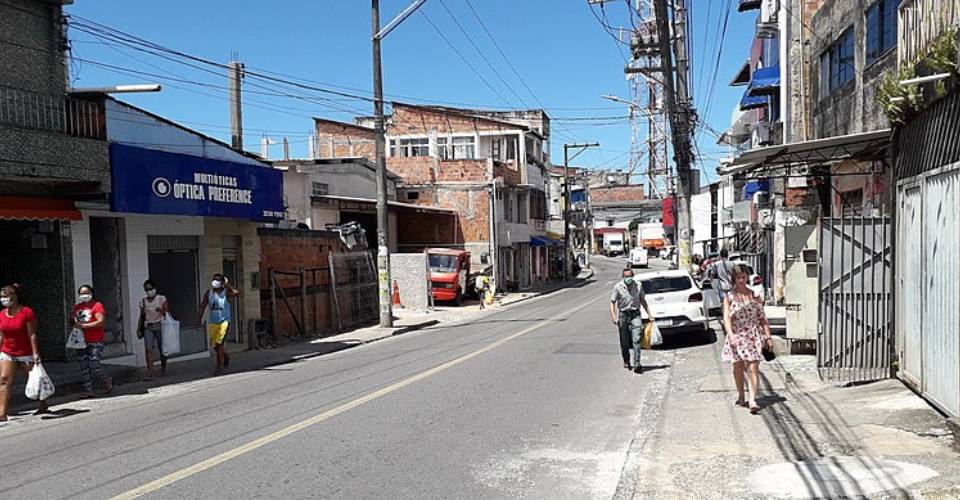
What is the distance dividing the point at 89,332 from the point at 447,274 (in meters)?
25.0

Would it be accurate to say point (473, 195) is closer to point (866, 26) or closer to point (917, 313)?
point (866, 26)

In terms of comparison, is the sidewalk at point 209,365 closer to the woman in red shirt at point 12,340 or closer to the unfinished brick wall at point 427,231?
the woman in red shirt at point 12,340

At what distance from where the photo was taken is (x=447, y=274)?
3700cm

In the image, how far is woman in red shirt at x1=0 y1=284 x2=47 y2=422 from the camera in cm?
1052

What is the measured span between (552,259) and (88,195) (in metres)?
55.0

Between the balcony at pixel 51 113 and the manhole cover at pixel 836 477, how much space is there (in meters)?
11.3

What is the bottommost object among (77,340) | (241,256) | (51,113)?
(77,340)

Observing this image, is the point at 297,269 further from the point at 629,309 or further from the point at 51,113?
the point at 629,309

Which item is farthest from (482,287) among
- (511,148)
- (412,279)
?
(511,148)

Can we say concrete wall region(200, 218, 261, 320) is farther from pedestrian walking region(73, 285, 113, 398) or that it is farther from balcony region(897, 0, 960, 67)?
balcony region(897, 0, 960, 67)

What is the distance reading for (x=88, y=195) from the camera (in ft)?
47.4

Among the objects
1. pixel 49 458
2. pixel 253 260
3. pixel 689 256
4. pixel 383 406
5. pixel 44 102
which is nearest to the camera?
pixel 49 458

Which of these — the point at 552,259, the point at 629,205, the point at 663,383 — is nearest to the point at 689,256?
the point at 663,383

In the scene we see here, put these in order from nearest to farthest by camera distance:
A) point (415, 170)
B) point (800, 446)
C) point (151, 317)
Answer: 1. point (800, 446)
2. point (151, 317)
3. point (415, 170)
